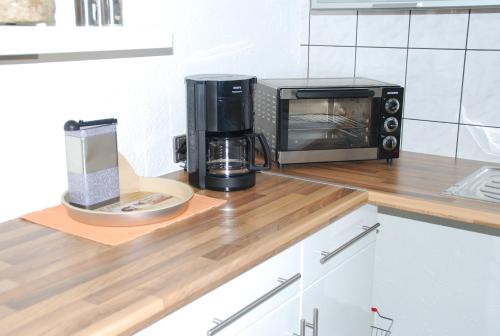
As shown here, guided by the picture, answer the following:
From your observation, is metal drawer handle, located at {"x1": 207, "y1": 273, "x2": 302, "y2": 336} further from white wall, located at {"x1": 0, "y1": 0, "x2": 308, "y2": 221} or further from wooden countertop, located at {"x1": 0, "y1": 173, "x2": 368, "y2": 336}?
white wall, located at {"x1": 0, "y1": 0, "x2": 308, "y2": 221}

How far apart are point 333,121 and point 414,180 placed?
0.34m

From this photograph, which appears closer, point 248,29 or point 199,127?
point 199,127

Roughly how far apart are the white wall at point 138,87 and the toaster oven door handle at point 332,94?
338mm

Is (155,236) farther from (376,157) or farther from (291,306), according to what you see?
(376,157)

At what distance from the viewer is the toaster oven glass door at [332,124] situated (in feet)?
6.15

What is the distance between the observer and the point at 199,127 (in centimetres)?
159

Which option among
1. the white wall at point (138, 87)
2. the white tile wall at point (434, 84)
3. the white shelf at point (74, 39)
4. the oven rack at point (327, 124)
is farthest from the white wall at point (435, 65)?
the white shelf at point (74, 39)

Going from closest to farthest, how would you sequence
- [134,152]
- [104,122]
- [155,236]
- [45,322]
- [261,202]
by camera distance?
[45,322]
[155,236]
[104,122]
[261,202]
[134,152]

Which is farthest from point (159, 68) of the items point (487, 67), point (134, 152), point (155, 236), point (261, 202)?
point (487, 67)

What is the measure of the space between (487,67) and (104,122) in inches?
53.2

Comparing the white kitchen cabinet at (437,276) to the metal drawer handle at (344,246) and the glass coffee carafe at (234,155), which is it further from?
the glass coffee carafe at (234,155)

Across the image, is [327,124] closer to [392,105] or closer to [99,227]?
[392,105]

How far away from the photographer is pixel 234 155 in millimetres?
1663

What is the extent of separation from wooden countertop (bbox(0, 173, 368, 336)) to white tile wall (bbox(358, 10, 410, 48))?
859 mm
